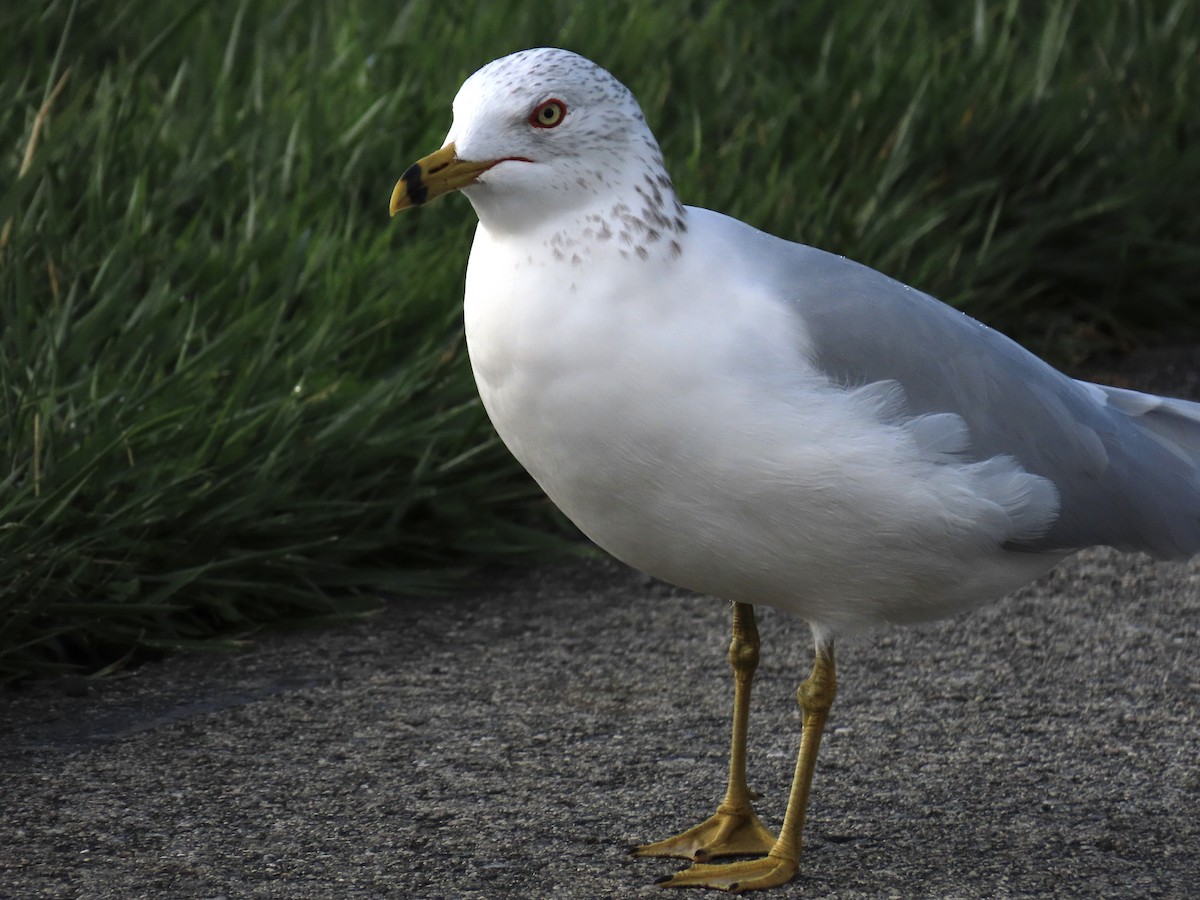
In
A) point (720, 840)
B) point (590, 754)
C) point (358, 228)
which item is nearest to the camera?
point (720, 840)

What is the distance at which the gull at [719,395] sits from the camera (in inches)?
117

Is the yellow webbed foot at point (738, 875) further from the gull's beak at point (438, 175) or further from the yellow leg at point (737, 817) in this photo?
the gull's beak at point (438, 175)

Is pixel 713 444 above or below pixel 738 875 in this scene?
above

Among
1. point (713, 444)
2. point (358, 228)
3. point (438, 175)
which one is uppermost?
point (438, 175)

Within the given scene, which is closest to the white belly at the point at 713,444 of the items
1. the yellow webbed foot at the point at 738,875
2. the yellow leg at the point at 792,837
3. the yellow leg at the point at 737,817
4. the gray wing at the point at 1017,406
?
the gray wing at the point at 1017,406

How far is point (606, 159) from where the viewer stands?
3045 mm

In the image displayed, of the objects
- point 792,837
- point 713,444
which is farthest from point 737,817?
point 713,444

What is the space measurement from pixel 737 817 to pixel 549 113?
1376mm

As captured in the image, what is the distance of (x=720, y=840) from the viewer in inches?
133

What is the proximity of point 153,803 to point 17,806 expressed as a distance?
0.26m

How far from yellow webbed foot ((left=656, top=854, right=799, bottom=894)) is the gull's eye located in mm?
1364

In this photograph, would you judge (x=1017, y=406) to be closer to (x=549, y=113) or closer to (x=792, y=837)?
(x=792, y=837)

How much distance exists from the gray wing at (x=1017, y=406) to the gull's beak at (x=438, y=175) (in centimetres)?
61

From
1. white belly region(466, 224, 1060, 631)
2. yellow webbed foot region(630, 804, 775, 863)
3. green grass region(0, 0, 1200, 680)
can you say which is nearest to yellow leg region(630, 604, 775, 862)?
yellow webbed foot region(630, 804, 775, 863)
